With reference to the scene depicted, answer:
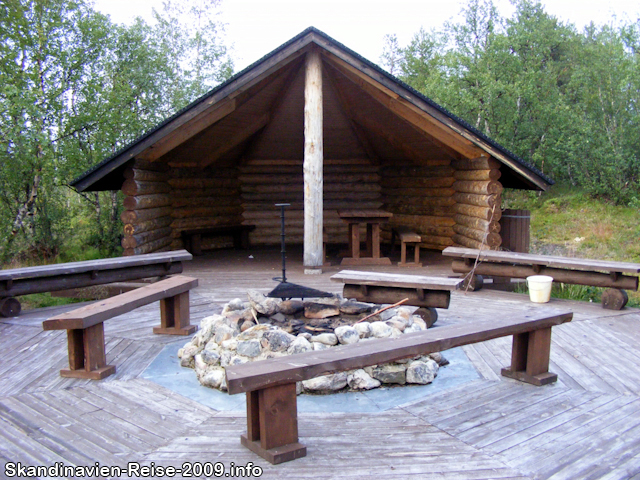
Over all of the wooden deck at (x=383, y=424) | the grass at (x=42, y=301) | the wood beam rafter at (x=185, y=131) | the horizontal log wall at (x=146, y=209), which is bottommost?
the grass at (x=42, y=301)

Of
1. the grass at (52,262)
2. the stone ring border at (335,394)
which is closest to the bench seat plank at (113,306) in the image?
the stone ring border at (335,394)

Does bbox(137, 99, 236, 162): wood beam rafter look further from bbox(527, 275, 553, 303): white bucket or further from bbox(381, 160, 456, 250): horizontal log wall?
bbox(527, 275, 553, 303): white bucket

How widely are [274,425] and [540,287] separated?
506 cm

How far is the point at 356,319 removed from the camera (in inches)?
209

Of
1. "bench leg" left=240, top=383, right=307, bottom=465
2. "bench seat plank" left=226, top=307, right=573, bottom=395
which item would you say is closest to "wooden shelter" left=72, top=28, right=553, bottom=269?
"bench seat plank" left=226, top=307, right=573, bottom=395

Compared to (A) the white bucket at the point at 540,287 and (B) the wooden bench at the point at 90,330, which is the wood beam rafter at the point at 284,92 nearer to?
(A) the white bucket at the point at 540,287

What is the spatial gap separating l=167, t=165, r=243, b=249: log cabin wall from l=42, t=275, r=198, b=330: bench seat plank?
607cm

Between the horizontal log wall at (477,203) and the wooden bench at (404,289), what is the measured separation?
11.8ft

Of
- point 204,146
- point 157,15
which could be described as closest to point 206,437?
point 204,146

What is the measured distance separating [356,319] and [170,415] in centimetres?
208

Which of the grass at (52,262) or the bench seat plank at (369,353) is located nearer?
the bench seat plank at (369,353)

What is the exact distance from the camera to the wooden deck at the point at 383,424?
10.3ft

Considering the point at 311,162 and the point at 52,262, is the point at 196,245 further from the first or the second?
the point at 311,162

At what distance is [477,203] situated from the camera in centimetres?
991
